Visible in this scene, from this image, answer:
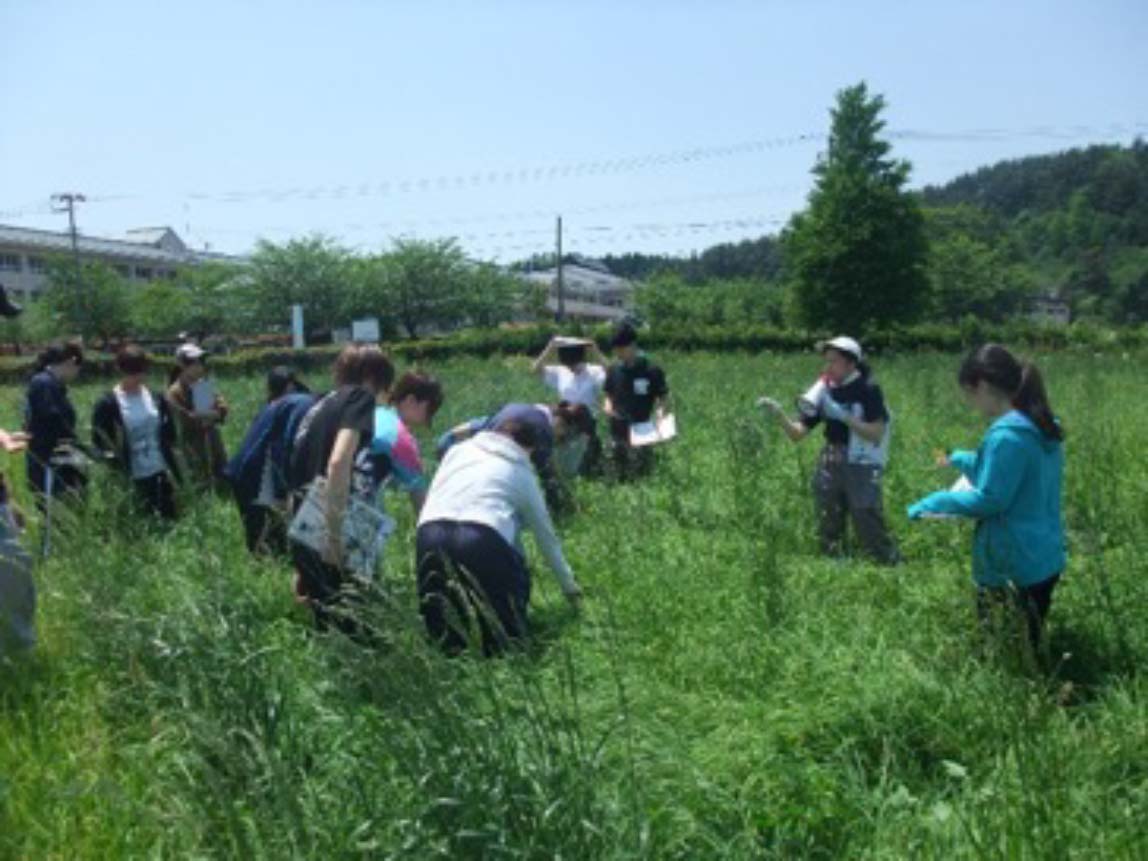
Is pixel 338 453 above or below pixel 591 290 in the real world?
below

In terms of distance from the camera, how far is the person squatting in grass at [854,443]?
204 inches

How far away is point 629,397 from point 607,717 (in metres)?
4.57

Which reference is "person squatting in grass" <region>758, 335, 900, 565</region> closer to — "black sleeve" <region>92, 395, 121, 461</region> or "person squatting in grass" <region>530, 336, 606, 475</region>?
"person squatting in grass" <region>530, 336, 606, 475</region>

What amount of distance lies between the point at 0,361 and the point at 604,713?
34590 mm

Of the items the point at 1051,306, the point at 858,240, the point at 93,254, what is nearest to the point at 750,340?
the point at 858,240

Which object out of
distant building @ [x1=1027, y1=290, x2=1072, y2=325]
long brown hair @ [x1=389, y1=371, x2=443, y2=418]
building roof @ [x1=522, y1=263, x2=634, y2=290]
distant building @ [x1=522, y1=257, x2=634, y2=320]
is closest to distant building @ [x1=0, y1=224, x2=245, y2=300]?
distant building @ [x1=522, y1=257, x2=634, y2=320]

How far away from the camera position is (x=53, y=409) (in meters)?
5.85

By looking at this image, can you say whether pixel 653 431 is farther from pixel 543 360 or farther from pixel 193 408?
pixel 193 408

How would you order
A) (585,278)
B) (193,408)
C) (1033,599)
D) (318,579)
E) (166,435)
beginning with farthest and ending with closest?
(585,278)
(193,408)
(166,435)
(318,579)
(1033,599)

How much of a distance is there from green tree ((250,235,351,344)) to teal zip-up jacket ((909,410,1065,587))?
48877 millimetres

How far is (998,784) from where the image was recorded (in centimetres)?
238

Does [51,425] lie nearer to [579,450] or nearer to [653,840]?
[579,450]

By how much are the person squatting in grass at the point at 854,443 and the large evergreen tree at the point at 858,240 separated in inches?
1333

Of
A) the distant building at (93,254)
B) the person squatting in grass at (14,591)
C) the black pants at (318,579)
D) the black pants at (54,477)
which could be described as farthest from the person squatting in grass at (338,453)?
the distant building at (93,254)
